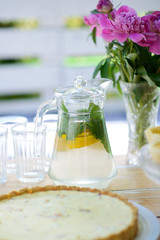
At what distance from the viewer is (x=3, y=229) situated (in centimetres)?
62

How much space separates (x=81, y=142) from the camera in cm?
84

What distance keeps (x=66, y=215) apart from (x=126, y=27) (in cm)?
47

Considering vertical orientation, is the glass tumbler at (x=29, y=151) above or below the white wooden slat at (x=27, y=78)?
above

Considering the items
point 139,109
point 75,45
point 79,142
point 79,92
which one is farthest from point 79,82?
point 75,45

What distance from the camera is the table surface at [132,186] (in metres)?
0.84

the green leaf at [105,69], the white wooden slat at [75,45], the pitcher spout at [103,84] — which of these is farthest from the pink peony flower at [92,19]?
the white wooden slat at [75,45]

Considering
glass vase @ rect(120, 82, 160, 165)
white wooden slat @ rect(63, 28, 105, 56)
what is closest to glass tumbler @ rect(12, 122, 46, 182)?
glass vase @ rect(120, 82, 160, 165)

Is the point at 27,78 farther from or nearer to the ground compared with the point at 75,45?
nearer to the ground

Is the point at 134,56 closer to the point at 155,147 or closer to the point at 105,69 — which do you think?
the point at 105,69

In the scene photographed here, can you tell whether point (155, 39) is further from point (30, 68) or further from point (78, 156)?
point (30, 68)

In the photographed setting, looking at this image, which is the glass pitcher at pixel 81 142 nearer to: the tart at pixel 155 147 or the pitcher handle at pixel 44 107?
the pitcher handle at pixel 44 107

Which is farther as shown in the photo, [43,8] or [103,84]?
[43,8]

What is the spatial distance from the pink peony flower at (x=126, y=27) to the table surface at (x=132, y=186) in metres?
0.33

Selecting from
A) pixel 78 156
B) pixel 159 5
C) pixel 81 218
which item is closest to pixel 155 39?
pixel 78 156
